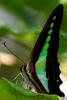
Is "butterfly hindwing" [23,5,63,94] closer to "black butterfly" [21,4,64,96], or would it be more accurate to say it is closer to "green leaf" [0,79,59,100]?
"black butterfly" [21,4,64,96]

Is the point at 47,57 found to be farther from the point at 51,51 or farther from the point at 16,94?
the point at 16,94

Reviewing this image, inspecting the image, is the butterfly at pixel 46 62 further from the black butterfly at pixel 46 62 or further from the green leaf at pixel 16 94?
the green leaf at pixel 16 94

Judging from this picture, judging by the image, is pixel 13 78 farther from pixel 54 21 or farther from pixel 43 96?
pixel 43 96

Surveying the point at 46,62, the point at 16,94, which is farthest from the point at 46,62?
the point at 16,94

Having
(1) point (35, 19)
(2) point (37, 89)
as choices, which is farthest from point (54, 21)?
(2) point (37, 89)

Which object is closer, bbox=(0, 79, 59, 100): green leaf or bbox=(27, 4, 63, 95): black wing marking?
bbox=(0, 79, 59, 100): green leaf

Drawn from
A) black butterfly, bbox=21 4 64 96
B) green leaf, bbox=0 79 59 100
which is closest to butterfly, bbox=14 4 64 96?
black butterfly, bbox=21 4 64 96

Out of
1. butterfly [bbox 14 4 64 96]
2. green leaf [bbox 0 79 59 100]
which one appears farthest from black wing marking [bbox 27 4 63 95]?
green leaf [bbox 0 79 59 100]

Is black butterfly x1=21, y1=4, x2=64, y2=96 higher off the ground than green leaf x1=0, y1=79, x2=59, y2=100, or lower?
higher
